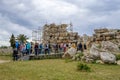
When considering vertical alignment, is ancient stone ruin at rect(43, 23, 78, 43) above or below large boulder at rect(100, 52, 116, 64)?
above

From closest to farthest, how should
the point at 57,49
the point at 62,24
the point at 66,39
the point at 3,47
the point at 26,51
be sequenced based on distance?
1. the point at 26,51
2. the point at 57,49
3. the point at 66,39
4. the point at 62,24
5. the point at 3,47

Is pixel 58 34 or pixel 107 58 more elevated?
pixel 58 34

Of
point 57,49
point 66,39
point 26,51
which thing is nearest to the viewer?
point 26,51

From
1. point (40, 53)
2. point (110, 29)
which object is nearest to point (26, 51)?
point (40, 53)

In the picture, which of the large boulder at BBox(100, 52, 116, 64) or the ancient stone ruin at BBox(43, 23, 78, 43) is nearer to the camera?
the large boulder at BBox(100, 52, 116, 64)

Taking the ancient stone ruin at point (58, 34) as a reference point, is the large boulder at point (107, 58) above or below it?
below

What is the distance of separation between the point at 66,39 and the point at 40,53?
30.3 ft

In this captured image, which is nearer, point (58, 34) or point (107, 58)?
point (107, 58)

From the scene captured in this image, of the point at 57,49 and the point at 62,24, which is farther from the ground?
the point at 62,24

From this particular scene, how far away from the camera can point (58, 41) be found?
42.8 m

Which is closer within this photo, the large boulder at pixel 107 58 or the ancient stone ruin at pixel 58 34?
the large boulder at pixel 107 58

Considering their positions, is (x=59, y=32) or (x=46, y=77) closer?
(x=46, y=77)

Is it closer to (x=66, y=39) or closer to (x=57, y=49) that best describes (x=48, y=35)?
(x=66, y=39)

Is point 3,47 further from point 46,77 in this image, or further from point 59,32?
point 46,77
